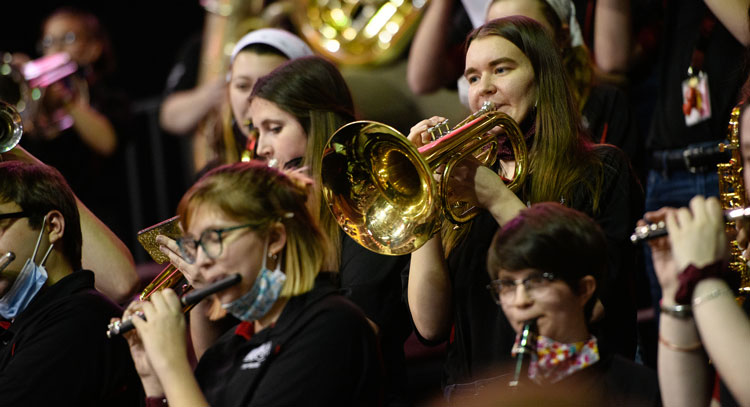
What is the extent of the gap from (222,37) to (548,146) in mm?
3260

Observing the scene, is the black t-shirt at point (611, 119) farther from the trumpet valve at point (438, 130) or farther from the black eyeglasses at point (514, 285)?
the black eyeglasses at point (514, 285)

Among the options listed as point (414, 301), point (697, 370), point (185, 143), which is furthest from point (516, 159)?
point (185, 143)

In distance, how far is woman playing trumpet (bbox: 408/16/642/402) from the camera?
266 centimetres

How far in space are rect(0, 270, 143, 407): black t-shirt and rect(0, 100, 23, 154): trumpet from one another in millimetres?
659

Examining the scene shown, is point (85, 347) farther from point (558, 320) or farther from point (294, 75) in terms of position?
point (558, 320)

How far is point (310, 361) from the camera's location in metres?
2.33

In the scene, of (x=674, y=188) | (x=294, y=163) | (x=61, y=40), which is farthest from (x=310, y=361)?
(x=61, y=40)

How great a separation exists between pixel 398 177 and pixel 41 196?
1100mm

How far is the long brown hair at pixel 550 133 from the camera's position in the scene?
2.74 m

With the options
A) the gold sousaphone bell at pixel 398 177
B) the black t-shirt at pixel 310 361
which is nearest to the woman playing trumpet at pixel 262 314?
the black t-shirt at pixel 310 361

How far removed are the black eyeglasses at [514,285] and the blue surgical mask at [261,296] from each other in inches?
21.3

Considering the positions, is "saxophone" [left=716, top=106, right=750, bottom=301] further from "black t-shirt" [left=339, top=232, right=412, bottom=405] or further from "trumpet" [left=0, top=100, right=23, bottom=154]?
"trumpet" [left=0, top=100, right=23, bottom=154]

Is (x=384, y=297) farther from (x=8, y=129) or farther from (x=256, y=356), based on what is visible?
(x=8, y=129)

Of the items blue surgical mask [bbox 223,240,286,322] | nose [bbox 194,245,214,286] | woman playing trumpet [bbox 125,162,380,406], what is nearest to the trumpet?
woman playing trumpet [bbox 125,162,380,406]
